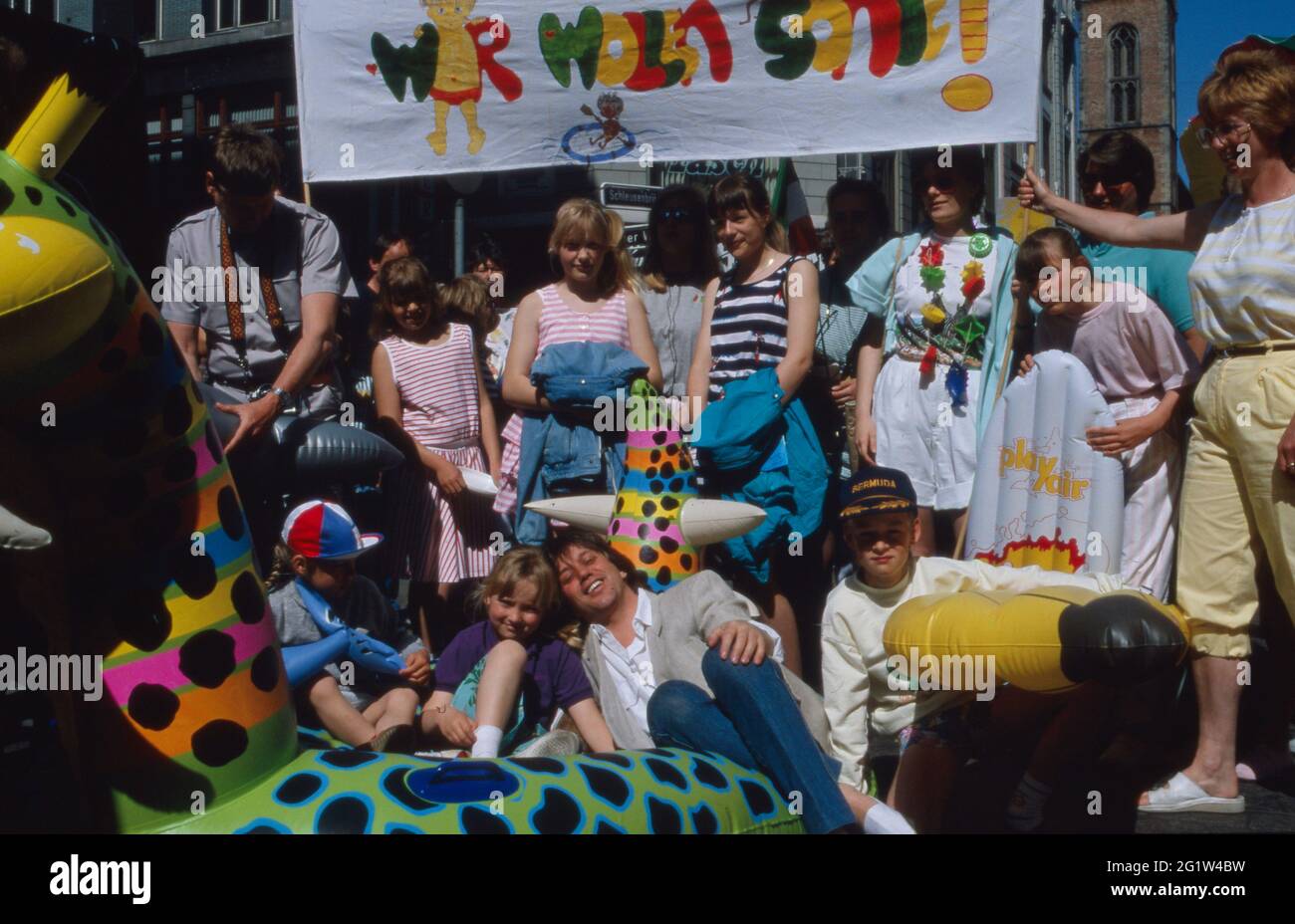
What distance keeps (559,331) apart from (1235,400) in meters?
2.32

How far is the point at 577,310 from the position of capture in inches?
198

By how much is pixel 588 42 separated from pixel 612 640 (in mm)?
2590

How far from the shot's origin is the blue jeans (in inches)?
125

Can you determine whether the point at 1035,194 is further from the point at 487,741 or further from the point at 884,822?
the point at 487,741

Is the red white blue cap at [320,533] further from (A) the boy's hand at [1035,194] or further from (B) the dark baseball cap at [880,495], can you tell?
(A) the boy's hand at [1035,194]

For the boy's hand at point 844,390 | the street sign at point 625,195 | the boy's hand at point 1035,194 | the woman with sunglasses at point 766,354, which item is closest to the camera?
the boy's hand at point 1035,194

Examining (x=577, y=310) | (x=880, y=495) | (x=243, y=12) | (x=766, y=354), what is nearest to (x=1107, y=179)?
(x=766, y=354)

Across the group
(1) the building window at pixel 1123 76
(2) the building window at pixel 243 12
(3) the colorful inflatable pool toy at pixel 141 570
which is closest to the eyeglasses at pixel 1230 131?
(3) the colorful inflatable pool toy at pixel 141 570

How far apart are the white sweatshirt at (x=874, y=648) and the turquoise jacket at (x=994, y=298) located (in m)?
0.87

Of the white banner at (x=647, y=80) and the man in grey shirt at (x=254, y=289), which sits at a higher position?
the white banner at (x=647, y=80)

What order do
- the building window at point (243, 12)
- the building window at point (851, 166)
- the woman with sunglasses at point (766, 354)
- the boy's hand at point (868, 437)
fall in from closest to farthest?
the woman with sunglasses at point (766, 354) → the boy's hand at point (868, 437) → the building window at point (851, 166) → the building window at point (243, 12)

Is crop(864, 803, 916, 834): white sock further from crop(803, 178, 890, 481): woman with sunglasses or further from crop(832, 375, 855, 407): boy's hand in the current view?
crop(832, 375, 855, 407): boy's hand

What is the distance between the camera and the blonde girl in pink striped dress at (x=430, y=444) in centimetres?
532
